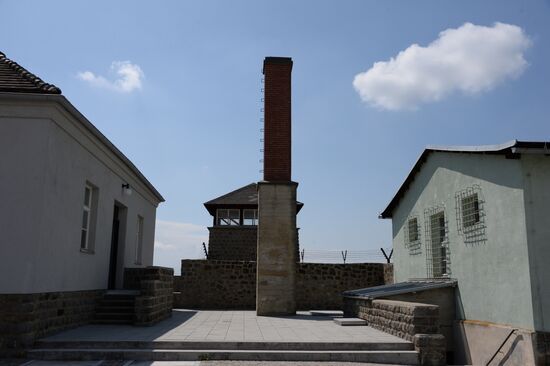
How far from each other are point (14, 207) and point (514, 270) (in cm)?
905

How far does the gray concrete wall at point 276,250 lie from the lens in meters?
15.1

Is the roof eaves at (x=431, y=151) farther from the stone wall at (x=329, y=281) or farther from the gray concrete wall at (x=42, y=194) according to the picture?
the gray concrete wall at (x=42, y=194)

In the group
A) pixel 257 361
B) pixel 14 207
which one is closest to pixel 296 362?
pixel 257 361

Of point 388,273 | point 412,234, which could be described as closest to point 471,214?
point 412,234

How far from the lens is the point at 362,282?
64.0 ft

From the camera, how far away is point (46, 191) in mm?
8906

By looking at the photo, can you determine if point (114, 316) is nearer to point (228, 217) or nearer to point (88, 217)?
point (88, 217)

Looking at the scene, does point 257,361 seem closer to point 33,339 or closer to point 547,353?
point 33,339

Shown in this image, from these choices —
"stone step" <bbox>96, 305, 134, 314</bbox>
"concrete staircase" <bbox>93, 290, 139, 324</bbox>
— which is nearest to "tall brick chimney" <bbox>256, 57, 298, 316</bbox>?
"concrete staircase" <bbox>93, 290, 139, 324</bbox>

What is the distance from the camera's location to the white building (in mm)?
8625

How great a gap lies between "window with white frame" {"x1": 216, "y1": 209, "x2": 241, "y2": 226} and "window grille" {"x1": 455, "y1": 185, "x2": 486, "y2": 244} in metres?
15.3

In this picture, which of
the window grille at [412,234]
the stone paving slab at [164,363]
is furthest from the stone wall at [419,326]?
the window grille at [412,234]

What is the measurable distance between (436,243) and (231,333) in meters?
6.21

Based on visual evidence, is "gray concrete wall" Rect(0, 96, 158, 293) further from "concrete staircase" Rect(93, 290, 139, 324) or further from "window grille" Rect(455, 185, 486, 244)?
"window grille" Rect(455, 185, 486, 244)
